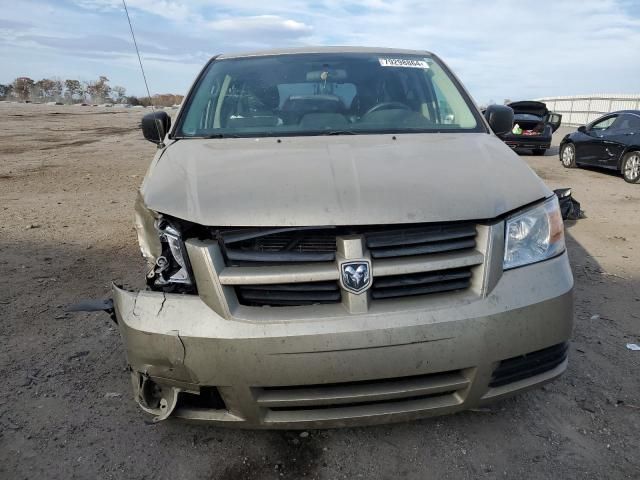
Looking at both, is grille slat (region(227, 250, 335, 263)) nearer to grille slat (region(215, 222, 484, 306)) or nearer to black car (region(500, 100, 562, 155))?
grille slat (region(215, 222, 484, 306))

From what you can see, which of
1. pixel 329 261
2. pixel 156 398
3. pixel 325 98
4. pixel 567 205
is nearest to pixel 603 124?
pixel 567 205

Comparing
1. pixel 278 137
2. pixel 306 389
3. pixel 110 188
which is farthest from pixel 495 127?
pixel 110 188

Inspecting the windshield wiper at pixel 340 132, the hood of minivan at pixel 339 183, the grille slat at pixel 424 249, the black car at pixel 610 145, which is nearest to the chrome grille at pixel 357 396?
the grille slat at pixel 424 249

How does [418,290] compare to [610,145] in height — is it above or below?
above

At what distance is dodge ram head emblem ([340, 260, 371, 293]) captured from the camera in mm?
1835

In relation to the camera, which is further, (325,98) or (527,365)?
(325,98)

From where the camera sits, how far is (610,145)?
10.5 meters

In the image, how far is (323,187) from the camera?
6.65 feet

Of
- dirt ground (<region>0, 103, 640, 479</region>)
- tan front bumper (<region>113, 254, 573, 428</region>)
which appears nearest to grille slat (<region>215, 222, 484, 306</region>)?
tan front bumper (<region>113, 254, 573, 428</region>)

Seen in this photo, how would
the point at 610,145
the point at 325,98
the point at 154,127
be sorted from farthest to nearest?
the point at 610,145 < the point at 154,127 < the point at 325,98

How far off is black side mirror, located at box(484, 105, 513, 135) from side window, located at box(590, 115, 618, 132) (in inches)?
367

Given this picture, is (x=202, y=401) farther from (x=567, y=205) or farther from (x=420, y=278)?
(x=567, y=205)

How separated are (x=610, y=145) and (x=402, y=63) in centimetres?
910

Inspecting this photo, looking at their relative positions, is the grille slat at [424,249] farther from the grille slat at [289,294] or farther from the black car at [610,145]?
the black car at [610,145]
